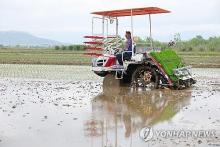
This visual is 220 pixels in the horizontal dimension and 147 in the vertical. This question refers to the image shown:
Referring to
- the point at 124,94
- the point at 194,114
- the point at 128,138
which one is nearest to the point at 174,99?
the point at 124,94

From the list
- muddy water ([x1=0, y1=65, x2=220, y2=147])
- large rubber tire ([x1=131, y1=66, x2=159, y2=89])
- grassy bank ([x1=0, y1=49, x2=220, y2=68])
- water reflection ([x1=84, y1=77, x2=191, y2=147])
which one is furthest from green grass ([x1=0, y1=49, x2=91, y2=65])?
water reflection ([x1=84, y1=77, x2=191, y2=147])

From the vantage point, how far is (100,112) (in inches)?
471

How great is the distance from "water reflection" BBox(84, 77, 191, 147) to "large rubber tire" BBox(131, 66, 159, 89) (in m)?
0.51

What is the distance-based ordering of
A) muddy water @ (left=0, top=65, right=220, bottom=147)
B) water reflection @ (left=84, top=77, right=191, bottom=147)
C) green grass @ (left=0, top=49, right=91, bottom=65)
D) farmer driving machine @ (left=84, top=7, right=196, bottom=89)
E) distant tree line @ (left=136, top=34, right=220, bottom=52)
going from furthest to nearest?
distant tree line @ (left=136, top=34, right=220, bottom=52)
green grass @ (left=0, top=49, right=91, bottom=65)
farmer driving machine @ (left=84, top=7, right=196, bottom=89)
water reflection @ (left=84, top=77, right=191, bottom=147)
muddy water @ (left=0, top=65, right=220, bottom=147)

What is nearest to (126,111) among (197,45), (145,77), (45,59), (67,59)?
(145,77)

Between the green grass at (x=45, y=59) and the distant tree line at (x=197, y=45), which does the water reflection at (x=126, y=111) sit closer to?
the green grass at (x=45, y=59)

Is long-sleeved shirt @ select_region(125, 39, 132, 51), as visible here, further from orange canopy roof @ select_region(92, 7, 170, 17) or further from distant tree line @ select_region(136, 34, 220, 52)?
distant tree line @ select_region(136, 34, 220, 52)

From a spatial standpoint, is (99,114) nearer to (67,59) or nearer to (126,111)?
(126,111)

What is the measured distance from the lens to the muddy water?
8.55 metres

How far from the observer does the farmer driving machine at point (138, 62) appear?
17578mm

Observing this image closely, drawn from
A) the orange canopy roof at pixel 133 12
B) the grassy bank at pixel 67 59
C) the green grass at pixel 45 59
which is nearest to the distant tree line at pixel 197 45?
the grassy bank at pixel 67 59

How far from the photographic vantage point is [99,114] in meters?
11.6

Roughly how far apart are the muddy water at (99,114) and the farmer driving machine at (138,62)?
2.35 ft

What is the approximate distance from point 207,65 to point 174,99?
62.2ft
